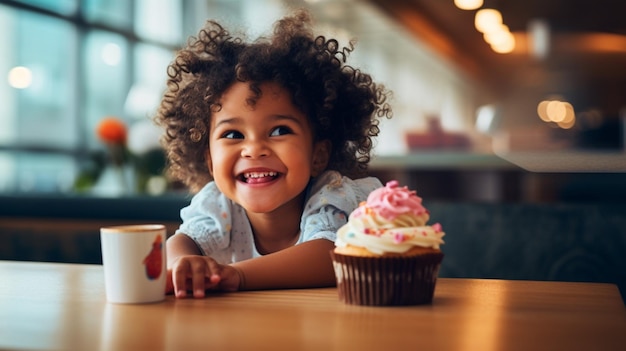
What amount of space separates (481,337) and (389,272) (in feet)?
0.66

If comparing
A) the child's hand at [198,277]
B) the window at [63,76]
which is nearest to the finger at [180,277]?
the child's hand at [198,277]

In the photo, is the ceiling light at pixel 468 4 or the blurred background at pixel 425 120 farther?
the ceiling light at pixel 468 4

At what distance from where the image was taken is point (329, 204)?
1.23 meters

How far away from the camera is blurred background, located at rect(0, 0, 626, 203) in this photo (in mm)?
4746

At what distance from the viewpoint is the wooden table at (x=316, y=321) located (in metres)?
0.72

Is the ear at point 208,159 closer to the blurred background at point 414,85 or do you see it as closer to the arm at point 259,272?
the arm at point 259,272

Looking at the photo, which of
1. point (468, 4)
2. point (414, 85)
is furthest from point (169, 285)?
point (414, 85)

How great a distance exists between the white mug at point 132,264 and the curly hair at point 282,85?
0.33 metres

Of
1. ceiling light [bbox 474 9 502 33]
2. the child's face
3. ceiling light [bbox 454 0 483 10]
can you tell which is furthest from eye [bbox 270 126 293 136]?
ceiling light [bbox 474 9 502 33]

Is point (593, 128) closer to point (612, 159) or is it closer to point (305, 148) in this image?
point (612, 159)

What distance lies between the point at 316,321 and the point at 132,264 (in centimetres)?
29

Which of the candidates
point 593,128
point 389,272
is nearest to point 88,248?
point 389,272

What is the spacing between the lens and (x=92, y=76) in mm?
7316

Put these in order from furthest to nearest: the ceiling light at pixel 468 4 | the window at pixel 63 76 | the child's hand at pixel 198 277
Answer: the ceiling light at pixel 468 4
the window at pixel 63 76
the child's hand at pixel 198 277
